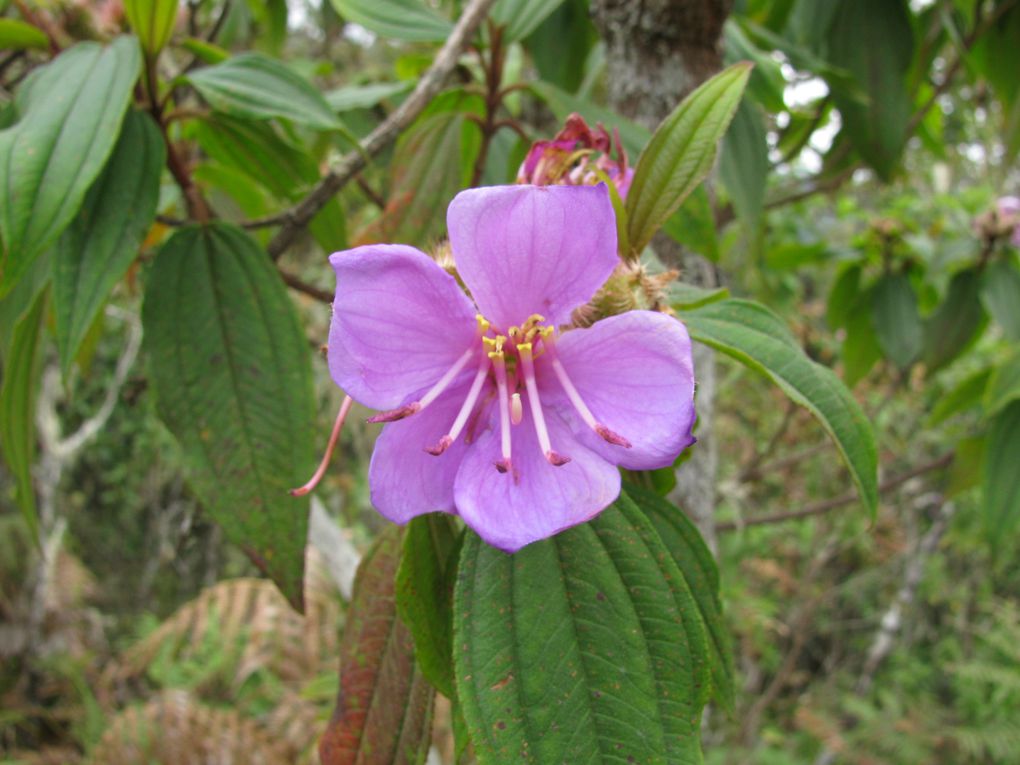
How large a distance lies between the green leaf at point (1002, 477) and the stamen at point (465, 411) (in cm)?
106

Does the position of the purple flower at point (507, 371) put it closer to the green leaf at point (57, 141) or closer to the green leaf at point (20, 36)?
the green leaf at point (57, 141)

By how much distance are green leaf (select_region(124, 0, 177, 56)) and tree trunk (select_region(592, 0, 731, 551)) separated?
0.55 metres

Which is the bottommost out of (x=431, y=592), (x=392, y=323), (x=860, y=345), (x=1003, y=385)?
(x=860, y=345)

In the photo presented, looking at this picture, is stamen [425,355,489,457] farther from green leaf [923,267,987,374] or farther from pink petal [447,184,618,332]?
green leaf [923,267,987,374]

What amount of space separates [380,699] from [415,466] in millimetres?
224

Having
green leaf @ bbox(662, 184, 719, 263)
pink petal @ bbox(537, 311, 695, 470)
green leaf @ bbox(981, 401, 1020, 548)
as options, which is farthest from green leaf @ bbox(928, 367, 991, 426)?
pink petal @ bbox(537, 311, 695, 470)

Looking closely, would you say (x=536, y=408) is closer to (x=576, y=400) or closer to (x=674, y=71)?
(x=576, y=400)

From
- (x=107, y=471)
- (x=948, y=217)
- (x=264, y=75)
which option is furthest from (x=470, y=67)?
(x=107, y=471)

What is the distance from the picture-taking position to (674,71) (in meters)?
1.14

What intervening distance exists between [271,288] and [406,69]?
88 centimetres

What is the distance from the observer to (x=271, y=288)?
89 cm

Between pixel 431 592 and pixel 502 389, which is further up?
pixel 502 389

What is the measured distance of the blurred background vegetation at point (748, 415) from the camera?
4.17 ft

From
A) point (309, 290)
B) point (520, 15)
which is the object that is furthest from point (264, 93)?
point (520, 15)
